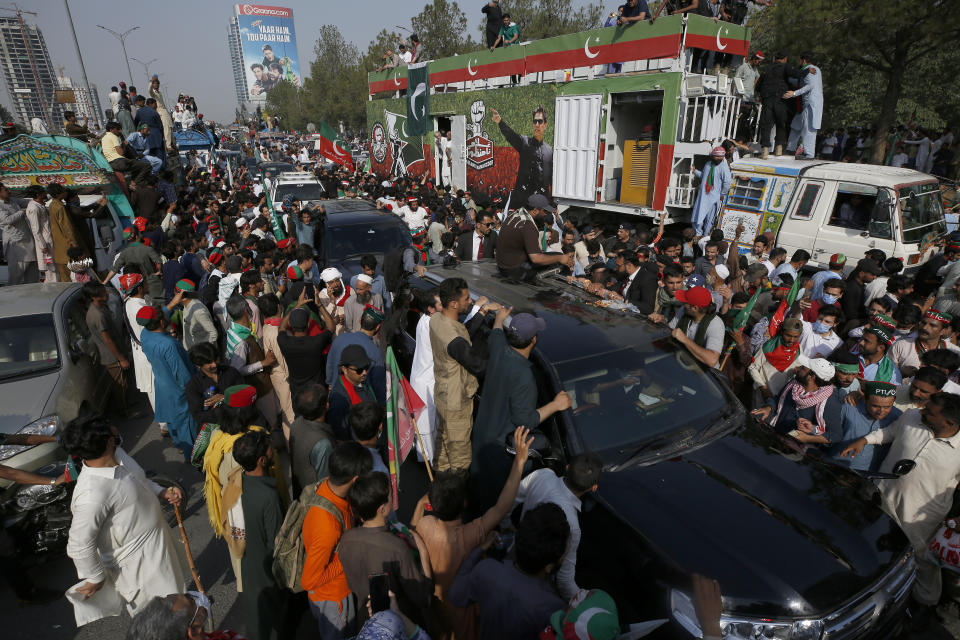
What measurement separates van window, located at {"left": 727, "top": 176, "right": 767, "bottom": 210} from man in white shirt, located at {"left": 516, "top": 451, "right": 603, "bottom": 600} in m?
7.60

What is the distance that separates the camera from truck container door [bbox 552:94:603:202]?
37.6 ft

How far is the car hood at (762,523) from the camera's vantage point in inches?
96.6

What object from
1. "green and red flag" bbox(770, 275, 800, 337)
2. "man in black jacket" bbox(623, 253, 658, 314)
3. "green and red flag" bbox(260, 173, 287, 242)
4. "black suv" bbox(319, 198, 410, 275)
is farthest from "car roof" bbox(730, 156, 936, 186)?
"green and red flag" bbox(260, 173, 287, 242)

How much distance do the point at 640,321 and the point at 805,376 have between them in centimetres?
132

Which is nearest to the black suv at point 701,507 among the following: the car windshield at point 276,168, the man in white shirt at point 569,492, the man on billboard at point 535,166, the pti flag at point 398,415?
the man in white shirt at point 569,492

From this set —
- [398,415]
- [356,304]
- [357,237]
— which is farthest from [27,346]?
[357,237]

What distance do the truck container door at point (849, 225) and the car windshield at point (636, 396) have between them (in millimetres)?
5565

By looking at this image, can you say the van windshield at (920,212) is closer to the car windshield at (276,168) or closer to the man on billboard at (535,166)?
the man on billboard at (535,166)

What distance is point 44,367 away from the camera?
4754 millimetres

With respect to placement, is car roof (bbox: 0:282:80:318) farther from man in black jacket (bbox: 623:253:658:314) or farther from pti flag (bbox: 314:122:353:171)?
pti flag (bbox: 314:122:353:171)

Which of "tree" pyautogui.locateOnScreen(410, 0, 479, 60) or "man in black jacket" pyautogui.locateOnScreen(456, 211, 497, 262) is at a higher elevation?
"tree" pyautogui.locateOnScreen(410, 0, 479, 60)

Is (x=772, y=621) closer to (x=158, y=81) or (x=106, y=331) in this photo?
(x=106, y=331)

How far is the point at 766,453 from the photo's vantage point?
3.29 metres

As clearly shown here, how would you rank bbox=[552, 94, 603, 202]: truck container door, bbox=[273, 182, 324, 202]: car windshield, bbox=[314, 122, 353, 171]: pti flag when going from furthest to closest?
bbox=[314, 122, 353, 171]: pti flag, bbox=[273, 182, 324, 202]: car windshield, bbox=[552, 94, 603, 202]: truck container door
